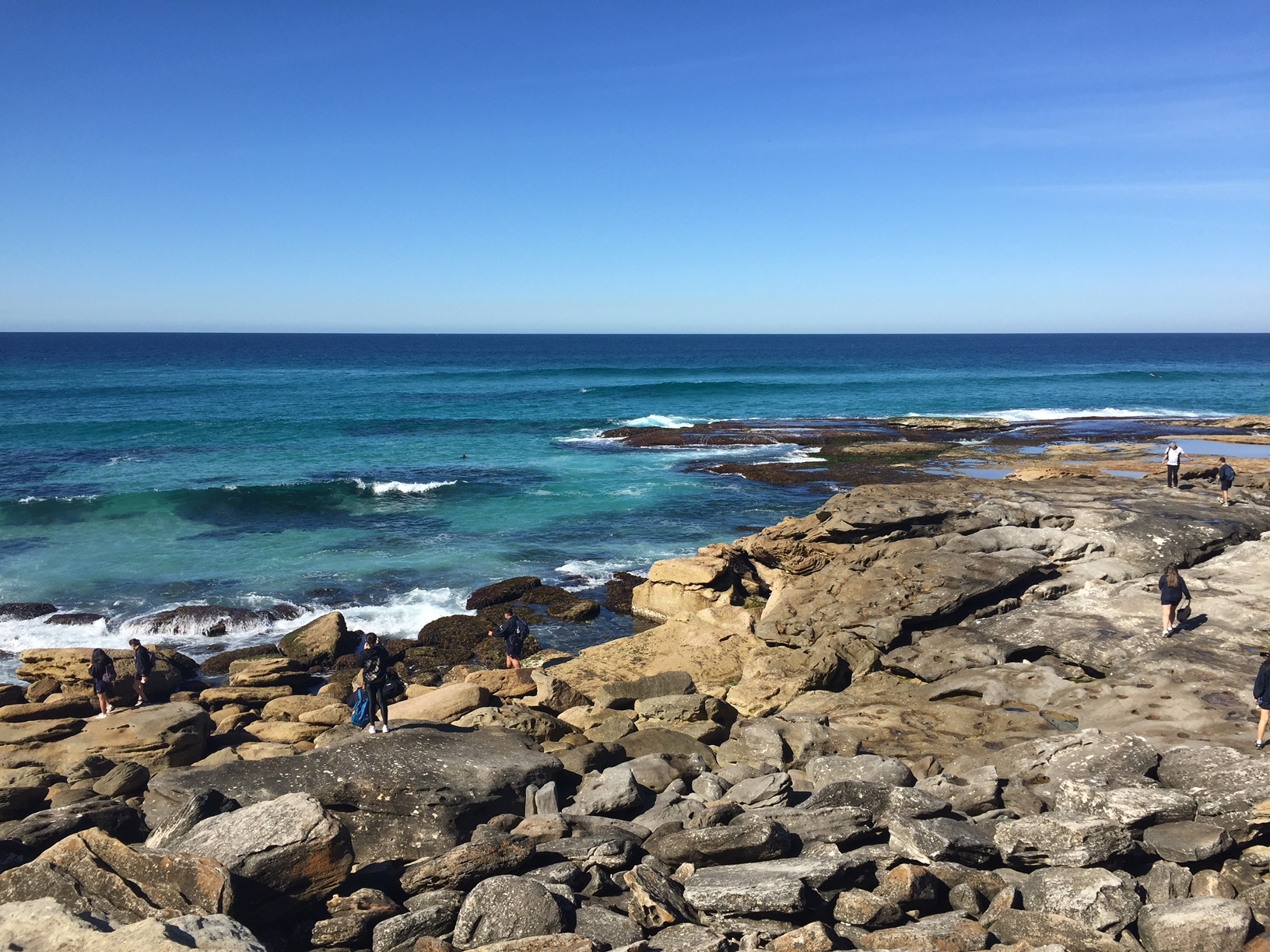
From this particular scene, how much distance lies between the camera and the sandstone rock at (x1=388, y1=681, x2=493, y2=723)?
14.8m

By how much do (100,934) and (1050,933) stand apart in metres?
7.32

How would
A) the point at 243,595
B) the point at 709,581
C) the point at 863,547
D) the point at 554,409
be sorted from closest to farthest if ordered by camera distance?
the point at 863,547, the point at 709,581, the point at 243,595, the point at 554,409

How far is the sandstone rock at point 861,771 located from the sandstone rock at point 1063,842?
1961 millimetres

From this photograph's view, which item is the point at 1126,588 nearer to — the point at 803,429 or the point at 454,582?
the point at 454,582

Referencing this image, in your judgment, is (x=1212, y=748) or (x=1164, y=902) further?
(x=1212, y=748)

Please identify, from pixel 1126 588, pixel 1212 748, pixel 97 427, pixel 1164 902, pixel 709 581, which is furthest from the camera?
pixel 97 427

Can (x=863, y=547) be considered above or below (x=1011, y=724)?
above

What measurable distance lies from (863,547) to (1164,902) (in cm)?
1163

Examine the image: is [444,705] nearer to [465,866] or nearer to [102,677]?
[102,677]

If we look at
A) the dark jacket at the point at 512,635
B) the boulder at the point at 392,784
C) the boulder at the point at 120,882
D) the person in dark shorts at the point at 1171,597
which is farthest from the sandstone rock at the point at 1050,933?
the dark jacket at the point at 512,635

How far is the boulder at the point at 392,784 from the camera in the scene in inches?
392

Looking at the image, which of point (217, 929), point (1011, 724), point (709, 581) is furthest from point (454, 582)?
point (217, 929)

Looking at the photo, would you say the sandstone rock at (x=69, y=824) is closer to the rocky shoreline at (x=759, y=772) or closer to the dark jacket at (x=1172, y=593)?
the rocky shoreline at (x=759, y=772)

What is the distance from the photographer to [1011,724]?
13.0 m
